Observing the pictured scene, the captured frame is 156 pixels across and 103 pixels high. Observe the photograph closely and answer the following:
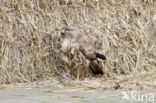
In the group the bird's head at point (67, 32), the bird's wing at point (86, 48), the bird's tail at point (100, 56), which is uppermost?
the bird's head at point (67, 32)

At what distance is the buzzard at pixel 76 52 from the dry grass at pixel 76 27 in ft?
0.87

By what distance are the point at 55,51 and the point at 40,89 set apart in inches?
47.4

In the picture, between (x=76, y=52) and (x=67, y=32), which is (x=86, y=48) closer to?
(x=76, y=52)

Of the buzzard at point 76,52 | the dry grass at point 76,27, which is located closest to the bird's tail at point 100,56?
the buzzard at point 76,52

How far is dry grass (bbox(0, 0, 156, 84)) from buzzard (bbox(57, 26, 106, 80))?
0.26m

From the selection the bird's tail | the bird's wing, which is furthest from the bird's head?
the bird's tail

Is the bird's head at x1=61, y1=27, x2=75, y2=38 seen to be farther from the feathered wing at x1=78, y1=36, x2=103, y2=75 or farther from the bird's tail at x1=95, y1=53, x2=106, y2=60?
the bird's tail at x1=95, y1=53, x2=106, y2=60

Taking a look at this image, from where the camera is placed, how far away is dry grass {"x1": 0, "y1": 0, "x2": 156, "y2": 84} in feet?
18.9

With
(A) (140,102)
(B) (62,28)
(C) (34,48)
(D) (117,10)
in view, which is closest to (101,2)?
(D) (117,10)

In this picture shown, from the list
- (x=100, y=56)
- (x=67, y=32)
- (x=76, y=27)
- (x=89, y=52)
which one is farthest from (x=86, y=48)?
(x=76, y=27)

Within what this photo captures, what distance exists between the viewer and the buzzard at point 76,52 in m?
5.69

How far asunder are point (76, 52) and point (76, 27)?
624 mm

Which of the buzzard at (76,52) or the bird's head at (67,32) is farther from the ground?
the bird's head at (67,32)

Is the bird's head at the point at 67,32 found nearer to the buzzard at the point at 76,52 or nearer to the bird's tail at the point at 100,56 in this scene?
the buzzard at the point at 76,52
